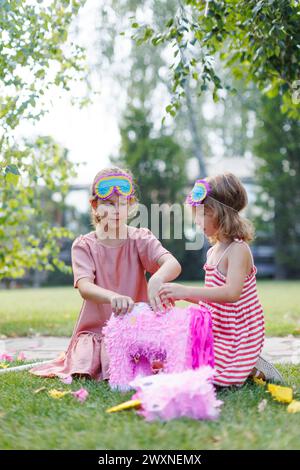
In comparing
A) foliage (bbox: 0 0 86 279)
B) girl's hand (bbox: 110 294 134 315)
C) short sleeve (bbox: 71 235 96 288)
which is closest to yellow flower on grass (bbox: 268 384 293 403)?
girl's hand (bbox: 110 294 134 315)

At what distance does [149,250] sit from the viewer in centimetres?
291

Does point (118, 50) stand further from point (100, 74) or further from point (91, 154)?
point (91, 154)

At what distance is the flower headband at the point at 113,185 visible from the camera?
9.20 ft

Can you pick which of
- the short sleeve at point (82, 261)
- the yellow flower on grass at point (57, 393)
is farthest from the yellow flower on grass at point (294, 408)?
the short sleeve at point (82, 261)

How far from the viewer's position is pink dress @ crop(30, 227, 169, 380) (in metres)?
2.86

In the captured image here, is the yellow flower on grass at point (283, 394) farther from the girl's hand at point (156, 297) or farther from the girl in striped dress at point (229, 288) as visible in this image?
the girl's hand at point (156, 297)

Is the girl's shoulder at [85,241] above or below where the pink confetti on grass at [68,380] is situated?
above

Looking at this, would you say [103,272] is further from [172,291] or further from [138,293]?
[172,291]

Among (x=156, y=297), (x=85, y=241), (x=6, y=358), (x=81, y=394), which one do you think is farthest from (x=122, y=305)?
(x=6, y=358)

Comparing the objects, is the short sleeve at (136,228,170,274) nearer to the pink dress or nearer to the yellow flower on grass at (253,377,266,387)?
the pink dress

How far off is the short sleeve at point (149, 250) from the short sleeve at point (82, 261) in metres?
0.26

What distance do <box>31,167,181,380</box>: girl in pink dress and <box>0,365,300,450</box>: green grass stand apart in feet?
1.56
